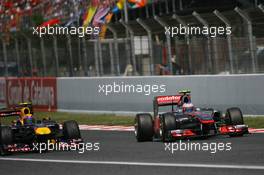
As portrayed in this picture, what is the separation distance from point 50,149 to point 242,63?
27.7ft

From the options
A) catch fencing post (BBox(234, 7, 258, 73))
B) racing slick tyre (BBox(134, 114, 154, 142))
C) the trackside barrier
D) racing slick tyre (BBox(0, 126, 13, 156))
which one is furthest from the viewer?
catch fencing post (BBox(234, 7, 258, 73))

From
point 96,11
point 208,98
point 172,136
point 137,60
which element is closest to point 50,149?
point 172,136

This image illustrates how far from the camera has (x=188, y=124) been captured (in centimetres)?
1468

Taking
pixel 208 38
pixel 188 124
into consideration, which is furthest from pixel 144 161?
pixel 208 38

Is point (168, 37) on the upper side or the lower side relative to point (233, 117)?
upper

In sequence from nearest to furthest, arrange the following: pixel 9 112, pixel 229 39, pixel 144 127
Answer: pixel 144 127
pixel 9 112
pixel 229 39

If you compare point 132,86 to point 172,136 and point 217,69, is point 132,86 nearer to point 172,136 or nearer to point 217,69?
point 217,69

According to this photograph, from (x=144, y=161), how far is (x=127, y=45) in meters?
14.6

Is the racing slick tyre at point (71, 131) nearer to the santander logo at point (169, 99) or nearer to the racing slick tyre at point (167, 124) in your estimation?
the racing slick tyre at point (167, 124)

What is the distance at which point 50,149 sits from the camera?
14.8 metres

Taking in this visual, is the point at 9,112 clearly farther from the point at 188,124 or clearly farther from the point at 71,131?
the point at 188,124

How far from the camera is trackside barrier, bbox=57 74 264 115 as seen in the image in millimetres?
20031

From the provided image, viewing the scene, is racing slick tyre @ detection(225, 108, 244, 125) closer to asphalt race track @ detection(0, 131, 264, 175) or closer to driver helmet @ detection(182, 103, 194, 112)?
asphalt race track @ detection(0, 131, 264, 175)

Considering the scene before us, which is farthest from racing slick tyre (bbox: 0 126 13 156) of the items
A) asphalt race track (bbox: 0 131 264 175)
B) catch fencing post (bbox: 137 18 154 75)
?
catch fencing post (bbox: 137 18 154 75)
